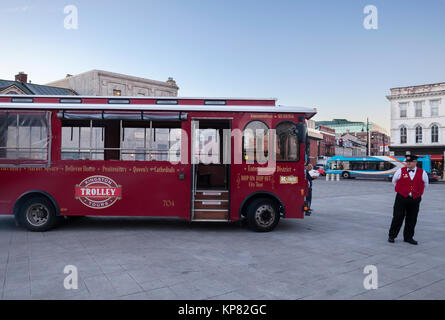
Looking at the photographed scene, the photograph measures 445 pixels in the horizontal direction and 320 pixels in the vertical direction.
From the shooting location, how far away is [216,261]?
18.0 feet

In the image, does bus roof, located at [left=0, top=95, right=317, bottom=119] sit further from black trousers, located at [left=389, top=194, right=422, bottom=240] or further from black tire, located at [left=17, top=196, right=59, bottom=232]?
black trousers, located at [left=389, top=194, right=422, bottom=240]

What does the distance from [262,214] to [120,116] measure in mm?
4122

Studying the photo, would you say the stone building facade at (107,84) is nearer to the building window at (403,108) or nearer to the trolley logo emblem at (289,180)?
the building window at (403,108)

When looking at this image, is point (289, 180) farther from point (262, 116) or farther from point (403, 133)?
point (403, 133)

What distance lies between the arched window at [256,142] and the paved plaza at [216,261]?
183 centimetres

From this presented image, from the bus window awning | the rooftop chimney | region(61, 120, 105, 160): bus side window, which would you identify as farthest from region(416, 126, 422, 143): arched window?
the rooftop chimney

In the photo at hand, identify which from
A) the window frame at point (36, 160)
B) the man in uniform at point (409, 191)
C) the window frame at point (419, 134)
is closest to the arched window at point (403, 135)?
the window frame at point (419, 134)

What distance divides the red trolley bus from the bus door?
5 centimetres

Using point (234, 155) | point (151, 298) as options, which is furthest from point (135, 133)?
point (151, 298)

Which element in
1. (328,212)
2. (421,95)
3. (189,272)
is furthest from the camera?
(421,95)

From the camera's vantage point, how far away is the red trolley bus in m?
7.78
